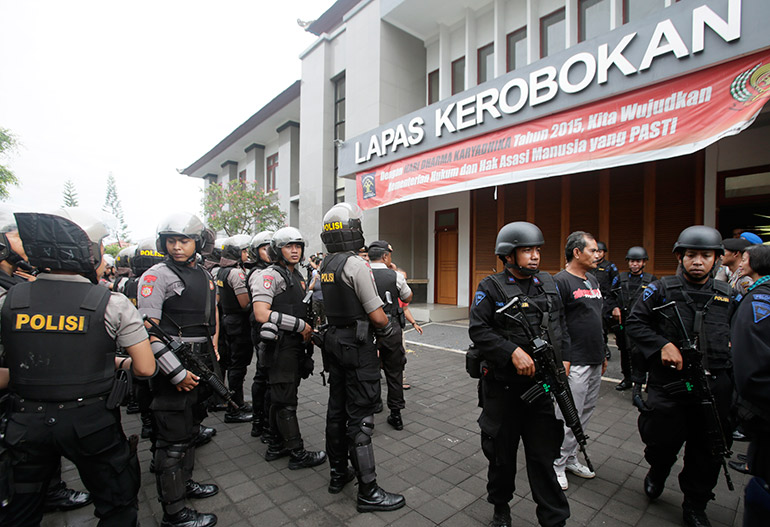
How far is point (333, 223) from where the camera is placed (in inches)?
120

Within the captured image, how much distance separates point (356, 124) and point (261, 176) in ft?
36.0

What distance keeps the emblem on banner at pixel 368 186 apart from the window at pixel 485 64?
4087mm

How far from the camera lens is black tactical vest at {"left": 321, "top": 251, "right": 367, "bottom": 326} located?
2840 millimetres

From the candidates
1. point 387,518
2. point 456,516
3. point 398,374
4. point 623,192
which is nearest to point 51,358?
point 387,518

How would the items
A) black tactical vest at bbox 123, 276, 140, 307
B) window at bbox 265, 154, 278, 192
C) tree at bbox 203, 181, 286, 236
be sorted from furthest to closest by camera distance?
window at bbox 265, 154, 278, 192, tree at bbox 203, 181, 286, 236, black tactical vest at bbox 123, 276, 140, 307

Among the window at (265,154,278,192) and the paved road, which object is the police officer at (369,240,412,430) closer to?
the paved road

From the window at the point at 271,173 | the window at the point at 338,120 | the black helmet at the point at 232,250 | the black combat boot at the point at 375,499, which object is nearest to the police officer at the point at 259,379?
the black helmet at the point at 232,250

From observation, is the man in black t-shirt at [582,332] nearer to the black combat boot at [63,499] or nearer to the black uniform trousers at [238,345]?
the black uniform trousers at [238,345]

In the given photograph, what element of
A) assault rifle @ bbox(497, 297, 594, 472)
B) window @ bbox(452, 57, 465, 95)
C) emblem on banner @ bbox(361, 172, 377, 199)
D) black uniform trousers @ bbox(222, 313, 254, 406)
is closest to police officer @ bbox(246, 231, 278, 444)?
black uniform trousers @ bbox(222, 313, 254, 406)

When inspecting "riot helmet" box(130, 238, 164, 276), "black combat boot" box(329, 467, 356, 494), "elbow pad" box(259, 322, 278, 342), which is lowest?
"black combat boot" box(329, 467, 356, 494)

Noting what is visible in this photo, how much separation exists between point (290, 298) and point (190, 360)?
992 millimetres

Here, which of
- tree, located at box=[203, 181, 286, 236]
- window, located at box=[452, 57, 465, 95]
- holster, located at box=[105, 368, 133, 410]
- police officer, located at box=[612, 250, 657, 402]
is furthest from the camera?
tree, located at box=[203, 181, 286, 236]

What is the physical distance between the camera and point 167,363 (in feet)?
7.79

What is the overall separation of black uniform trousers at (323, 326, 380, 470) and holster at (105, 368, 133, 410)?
4.28ft
